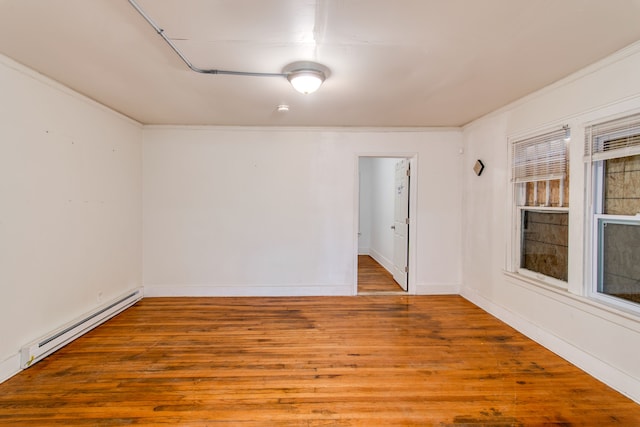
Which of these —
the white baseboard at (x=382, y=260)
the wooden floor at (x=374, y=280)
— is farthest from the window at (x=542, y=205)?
the white baseboard at (x=382, y=260)

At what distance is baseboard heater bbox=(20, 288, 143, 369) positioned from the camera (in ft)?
8.16

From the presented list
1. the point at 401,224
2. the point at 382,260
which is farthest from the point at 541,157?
the point at 382,260

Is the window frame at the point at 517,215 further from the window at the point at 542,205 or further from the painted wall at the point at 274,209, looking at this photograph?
the painted wall at the point at 274,209

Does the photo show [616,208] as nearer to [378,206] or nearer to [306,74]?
[306,74]

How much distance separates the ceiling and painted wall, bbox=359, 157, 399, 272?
2.76m

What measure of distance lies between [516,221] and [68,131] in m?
4.87

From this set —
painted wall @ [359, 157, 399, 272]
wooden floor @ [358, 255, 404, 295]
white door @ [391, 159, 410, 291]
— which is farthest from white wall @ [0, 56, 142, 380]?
painted wall @ [359, 157, 399, 272]

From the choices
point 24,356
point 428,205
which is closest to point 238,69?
point 24,356

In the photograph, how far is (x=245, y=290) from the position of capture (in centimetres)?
445

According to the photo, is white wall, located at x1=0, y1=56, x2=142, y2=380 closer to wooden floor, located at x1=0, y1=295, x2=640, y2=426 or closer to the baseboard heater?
the baseboard heater

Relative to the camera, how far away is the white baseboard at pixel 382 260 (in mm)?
5914

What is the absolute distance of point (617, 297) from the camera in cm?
235

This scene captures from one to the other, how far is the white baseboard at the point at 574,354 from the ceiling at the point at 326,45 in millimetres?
2377

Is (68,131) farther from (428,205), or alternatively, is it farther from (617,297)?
(617,297)
